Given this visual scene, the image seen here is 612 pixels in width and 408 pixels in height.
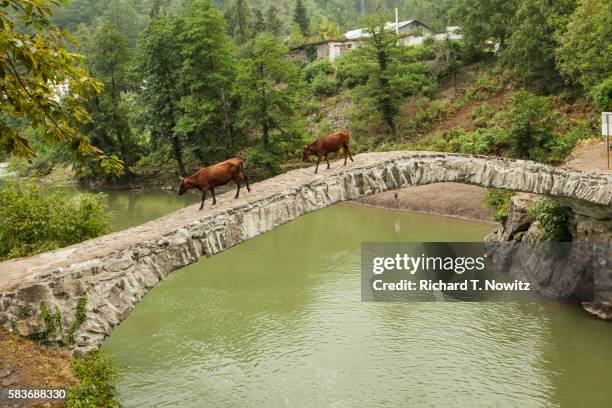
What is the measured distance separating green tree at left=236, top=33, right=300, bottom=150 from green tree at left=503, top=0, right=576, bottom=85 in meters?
13.2

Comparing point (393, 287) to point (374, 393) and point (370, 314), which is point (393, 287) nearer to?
point (370, 314)

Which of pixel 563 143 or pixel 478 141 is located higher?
pixel 478 141

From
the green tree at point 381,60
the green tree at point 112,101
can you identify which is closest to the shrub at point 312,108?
the green tree at point 381,60

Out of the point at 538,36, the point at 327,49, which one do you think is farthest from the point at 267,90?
the point at 327,49

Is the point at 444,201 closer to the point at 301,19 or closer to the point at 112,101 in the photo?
the point at 112,101

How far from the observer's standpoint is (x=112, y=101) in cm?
4069

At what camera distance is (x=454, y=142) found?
1297 inches

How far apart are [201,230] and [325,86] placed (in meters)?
39.7

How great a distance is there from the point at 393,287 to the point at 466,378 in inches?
224

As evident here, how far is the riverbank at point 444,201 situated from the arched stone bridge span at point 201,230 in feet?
39.4

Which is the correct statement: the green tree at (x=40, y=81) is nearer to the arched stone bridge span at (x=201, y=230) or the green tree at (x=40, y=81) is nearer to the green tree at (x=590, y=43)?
the arched stone bridge span at (x=201, y=230)

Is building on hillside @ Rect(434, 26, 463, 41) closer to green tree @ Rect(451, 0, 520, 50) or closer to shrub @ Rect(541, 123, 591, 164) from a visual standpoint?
green tree @ Rect(451, 0, 520, 50)

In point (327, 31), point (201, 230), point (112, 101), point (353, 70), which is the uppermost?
point (327, 31)

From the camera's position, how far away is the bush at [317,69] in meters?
51.4
